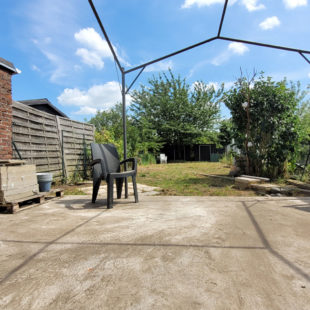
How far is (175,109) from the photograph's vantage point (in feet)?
54.4

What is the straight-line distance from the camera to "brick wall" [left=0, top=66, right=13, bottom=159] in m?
3.37

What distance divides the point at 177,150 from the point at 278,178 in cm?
1232

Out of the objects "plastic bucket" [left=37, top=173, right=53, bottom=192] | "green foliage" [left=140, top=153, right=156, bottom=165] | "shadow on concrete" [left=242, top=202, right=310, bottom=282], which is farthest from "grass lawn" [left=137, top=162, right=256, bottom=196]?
"green foliage" [left=140, top=153, right=156, bottom=165]

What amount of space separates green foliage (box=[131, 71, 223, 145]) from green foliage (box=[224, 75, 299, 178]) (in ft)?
34.2

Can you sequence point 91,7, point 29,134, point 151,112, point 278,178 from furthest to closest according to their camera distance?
point 151,112 → point 278,178 → point 29,134 → point 91,7

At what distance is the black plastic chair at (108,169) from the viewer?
2.65 meters

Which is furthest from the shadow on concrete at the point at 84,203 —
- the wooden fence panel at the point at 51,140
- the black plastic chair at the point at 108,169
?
the wooden fence panel at the point at 51,140

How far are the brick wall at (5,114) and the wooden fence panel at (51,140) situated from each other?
23 centimetres

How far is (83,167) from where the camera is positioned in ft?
19.4

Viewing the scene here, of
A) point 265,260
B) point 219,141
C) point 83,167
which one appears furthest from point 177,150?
point 265,260

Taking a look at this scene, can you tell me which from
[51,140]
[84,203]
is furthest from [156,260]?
[51,140]

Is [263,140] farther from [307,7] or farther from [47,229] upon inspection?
[47,229]

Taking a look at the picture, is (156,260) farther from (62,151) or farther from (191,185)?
(62,151)

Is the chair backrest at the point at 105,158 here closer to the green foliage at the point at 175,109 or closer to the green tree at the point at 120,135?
the green tree at the point at 120,135
